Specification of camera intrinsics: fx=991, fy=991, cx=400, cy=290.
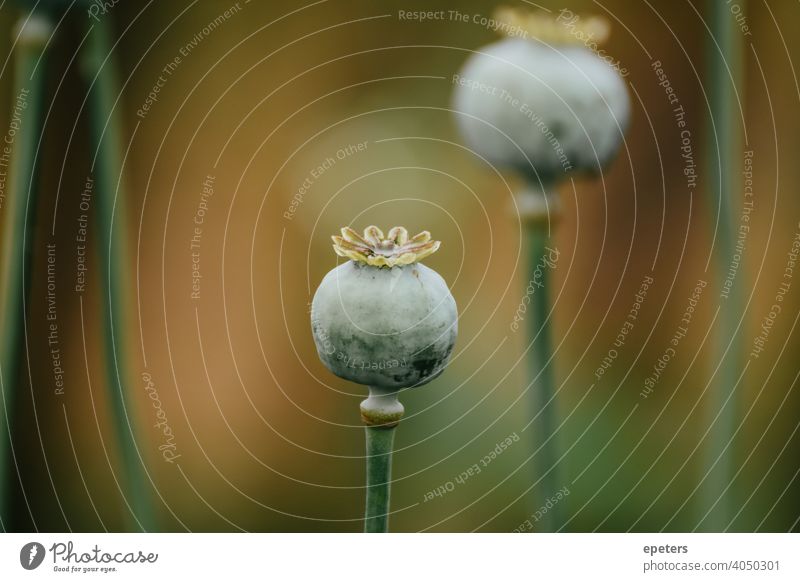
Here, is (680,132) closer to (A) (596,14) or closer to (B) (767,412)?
(A) (596,14)

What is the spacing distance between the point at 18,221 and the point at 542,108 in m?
0.79

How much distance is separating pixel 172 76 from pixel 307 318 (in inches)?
16.6

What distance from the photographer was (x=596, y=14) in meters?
1.48

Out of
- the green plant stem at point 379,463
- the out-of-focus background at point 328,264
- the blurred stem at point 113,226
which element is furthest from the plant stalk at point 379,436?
the blurred stem at point 113,226

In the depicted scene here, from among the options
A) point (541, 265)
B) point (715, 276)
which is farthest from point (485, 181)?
point (715, 276)

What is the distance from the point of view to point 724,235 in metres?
1.52

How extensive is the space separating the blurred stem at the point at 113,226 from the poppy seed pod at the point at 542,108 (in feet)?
1.77

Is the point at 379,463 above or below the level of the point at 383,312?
below

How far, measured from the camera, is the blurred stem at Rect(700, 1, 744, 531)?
1510 mm

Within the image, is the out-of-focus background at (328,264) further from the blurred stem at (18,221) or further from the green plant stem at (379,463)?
the green plant stem at (379,463)

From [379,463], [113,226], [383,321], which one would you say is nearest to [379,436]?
[379,463]
